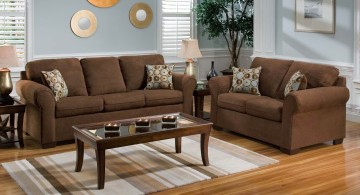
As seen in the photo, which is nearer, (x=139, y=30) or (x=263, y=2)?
(x=263, y=2)

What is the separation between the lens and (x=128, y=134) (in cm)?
430

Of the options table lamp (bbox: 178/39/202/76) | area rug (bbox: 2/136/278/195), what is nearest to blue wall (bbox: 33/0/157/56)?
table lamp (bbox: 178/39/202/76)

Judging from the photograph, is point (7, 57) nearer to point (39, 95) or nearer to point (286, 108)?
point (39, 95)

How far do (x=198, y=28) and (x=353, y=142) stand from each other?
13.6 feet

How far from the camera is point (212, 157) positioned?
A: 504 centimetres

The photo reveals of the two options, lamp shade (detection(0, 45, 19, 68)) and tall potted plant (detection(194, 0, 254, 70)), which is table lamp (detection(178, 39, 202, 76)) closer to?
tall potted plant (detection(194, 0, 254, 70))

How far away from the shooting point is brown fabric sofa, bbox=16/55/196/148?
5.40 m

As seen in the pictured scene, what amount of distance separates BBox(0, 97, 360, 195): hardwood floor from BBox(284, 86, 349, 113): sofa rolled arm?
1.65ft

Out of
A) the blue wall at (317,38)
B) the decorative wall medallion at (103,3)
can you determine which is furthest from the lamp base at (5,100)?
the blue wall at (317,38)

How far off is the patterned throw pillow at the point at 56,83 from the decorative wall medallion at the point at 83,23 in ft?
7.02

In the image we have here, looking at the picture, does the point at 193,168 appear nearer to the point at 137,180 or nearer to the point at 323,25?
the point at 137,180

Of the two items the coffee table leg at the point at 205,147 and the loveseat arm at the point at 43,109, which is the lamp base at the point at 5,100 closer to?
the loveseat arm at the point at 43,109

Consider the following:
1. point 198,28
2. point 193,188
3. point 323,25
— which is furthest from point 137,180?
point 198,28

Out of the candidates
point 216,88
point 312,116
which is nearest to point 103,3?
point 216,88
